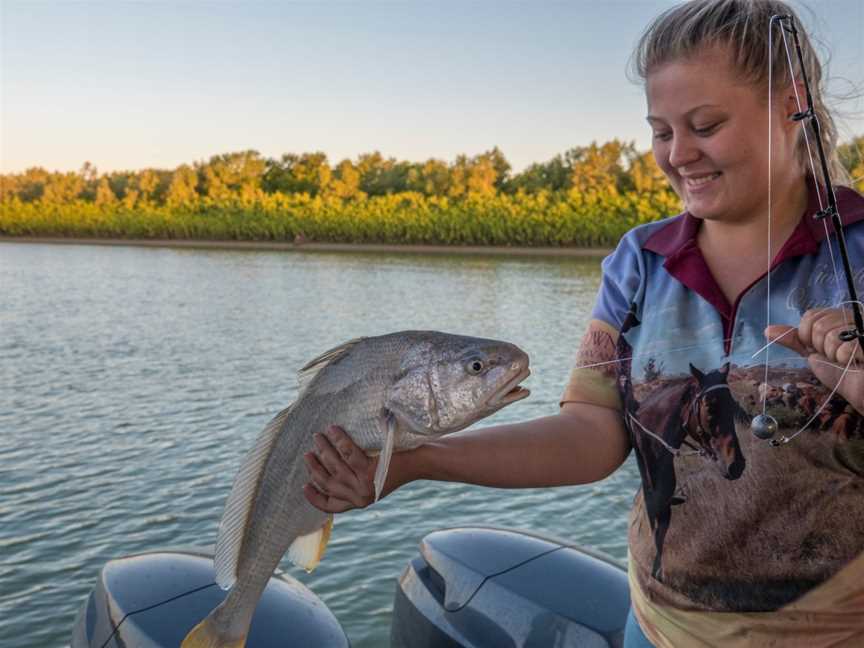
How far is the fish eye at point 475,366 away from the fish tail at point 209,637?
85 cm

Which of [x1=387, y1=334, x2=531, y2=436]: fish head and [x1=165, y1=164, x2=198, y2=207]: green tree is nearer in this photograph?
[x1=387, y1=334, x2=531, y2=436]: fish head

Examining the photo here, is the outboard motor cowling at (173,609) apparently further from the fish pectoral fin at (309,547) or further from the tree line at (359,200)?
the tree line at (359,200)

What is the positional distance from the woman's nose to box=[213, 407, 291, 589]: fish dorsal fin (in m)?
0.91

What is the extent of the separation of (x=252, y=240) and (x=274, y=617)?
2135 inches

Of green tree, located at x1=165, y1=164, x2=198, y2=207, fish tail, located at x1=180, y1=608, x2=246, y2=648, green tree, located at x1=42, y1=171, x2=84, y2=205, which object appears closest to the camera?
fish tail, located at x1=180, y1=608, x2=246, y2=648

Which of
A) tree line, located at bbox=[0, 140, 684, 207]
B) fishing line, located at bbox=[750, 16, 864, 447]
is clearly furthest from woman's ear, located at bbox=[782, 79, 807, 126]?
tree line, located at bbox=[0, 140, 684, 207]

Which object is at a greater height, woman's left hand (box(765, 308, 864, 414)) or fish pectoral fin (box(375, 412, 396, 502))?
woman's left hand (box(765, 308, 864, 414))

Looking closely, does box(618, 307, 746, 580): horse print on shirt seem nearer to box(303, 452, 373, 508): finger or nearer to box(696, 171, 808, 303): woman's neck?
box(696, 171, 808, 303): woman's neck

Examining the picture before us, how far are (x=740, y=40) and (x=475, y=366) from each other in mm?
777

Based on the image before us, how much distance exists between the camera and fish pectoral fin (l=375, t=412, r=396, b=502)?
5.12 ft

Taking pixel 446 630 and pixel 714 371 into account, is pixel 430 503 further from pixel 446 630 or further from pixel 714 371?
pixel 714 371

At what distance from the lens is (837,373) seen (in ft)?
4.57

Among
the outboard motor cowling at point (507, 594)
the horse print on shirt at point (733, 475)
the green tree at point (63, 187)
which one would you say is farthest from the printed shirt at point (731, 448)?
the green tree at point (63, 187)

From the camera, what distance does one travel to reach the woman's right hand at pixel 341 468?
162 cm
